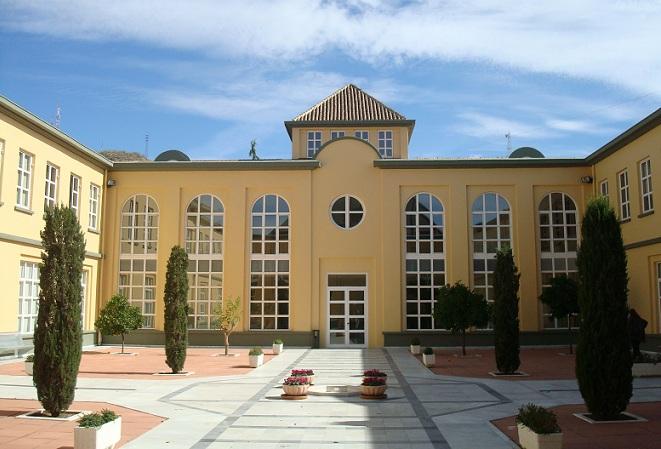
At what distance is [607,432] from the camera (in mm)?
10188

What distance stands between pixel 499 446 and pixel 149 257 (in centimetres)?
2217

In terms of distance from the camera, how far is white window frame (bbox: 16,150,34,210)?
2214 centimetres

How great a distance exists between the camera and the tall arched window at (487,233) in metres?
28.3

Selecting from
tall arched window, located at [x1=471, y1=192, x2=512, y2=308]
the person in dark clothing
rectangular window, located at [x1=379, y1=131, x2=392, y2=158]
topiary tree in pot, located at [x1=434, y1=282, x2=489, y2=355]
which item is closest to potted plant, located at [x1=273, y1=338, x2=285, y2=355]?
topiary tree in pot, located at [x1=434, y1=282, x2=489, y2=355]

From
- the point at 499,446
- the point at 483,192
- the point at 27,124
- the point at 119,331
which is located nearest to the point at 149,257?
the point at 119,331

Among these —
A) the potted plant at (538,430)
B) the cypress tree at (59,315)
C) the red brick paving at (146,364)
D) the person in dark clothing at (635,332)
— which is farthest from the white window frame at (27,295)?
the person in dark clothing at (635,332)

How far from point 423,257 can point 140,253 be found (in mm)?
12735

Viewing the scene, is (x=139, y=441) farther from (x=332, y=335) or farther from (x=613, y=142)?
(x=613, y=142)

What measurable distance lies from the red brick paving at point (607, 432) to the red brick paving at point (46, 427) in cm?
612

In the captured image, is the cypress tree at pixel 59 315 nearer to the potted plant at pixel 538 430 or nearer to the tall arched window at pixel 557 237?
the potted plant at pixel 538 430

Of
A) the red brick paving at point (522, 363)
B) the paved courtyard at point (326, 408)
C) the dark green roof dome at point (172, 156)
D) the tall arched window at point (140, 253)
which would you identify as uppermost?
the dark green roof dome at point (172, 156)

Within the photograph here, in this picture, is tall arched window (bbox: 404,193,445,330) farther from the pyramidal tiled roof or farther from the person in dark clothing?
the person in dark clothing

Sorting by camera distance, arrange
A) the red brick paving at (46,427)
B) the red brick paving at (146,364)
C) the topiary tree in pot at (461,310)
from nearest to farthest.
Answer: the red brick paving at (46,427) → the red brick paving at (146,364) → the topiary tree in pot at (461,310)

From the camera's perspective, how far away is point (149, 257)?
94.6 ft
